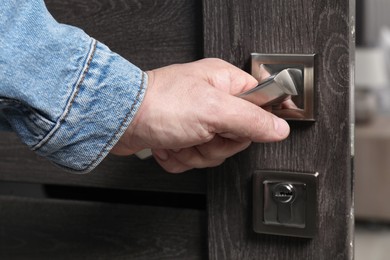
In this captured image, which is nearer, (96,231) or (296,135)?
(296,135)

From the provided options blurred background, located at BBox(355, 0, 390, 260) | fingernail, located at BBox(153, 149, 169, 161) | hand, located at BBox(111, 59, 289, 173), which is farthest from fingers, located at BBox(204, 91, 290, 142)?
blurred background, located at BBox(355, 0, 390, 260)

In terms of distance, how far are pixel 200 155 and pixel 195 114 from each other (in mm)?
99

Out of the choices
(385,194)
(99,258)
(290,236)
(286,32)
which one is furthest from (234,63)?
(385,194)

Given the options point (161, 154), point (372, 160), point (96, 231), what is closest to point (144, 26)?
point (161, 154)

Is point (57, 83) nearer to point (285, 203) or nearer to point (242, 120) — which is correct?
point (242, 120)

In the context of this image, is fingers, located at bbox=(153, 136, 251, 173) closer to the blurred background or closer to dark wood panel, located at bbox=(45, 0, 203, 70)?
dark wood panel, located at bbox=(45, 0, 203, 70)

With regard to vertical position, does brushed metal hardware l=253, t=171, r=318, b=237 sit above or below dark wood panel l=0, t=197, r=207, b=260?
above

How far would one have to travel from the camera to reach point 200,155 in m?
0.73

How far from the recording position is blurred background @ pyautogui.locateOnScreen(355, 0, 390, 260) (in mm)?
3680

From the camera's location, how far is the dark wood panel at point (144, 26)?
0.78 metres

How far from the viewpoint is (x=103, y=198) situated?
885 millimetres

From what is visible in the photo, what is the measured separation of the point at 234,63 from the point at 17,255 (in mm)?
398

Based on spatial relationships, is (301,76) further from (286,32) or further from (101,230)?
(101,230)

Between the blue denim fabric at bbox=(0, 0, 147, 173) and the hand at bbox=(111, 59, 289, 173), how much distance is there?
0.06 feet
